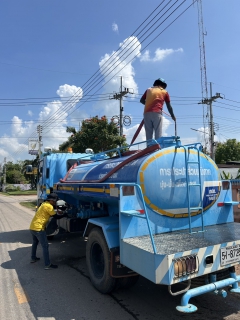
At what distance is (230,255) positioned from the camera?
11.5ft

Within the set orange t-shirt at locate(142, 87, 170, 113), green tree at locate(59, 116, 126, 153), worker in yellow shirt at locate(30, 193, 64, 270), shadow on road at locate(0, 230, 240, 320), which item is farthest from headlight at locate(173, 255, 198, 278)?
green tree at locate(59, 116, 126, 153)

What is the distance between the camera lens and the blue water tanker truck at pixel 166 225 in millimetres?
3172

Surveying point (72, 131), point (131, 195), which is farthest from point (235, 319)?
point (72, 131)

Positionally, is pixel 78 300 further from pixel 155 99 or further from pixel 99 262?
pixel 155 99

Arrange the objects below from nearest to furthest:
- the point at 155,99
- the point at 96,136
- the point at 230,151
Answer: the point at 155,99 < the point at 96,136 < the point at 230,151

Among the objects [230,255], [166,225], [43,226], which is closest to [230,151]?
[43,226]

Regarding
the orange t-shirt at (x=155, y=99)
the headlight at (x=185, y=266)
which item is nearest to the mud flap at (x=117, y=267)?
the headlight at (x=185, y=266)

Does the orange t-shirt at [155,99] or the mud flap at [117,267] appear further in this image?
the orange t-shirt at [155,99]

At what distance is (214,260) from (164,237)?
793 millimetres

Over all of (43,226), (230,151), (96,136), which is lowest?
(43,226)

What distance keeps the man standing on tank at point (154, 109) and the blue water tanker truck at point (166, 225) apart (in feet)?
3.28

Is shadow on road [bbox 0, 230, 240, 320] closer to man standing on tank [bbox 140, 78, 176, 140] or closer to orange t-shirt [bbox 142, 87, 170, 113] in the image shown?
man standing on tank [bbox 140, 78, 176, 140]

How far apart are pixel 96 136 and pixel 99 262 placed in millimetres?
12228

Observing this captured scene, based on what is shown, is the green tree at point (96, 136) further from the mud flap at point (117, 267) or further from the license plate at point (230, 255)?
the license plate at point (230, 255)
